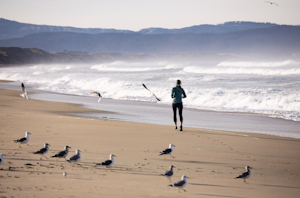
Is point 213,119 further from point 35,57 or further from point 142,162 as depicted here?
point 35,57

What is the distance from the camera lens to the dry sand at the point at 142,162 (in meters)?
5.08

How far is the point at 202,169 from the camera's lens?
256 inches

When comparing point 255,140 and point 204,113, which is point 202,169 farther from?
point 204,113

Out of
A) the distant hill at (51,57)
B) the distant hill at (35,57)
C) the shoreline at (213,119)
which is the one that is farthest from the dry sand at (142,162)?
the distant hill at (35,57)

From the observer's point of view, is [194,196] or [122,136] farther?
[122,136]

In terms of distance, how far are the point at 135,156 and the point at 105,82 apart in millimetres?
25494

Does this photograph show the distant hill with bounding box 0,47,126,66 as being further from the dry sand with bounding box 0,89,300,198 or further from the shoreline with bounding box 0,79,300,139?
the dry sand with bounding box 0,89,300,198

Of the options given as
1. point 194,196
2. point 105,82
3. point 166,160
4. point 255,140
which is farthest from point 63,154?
point 105,82

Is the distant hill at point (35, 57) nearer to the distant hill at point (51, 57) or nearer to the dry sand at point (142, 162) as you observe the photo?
the distant hill at point (51, 57)

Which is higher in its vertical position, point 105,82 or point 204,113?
point 105,82

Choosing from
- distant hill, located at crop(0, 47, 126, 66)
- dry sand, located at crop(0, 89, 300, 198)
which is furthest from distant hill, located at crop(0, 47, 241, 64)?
dry sand, located at crop(0, 89, 300, 198)

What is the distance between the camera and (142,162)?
6.77 m

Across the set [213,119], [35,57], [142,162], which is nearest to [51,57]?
[35,57]

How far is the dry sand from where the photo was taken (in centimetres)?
508
